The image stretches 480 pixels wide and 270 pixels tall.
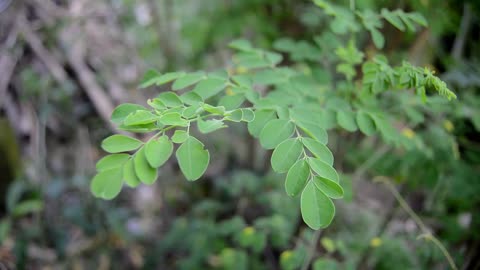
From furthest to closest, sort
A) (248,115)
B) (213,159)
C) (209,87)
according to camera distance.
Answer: (213,159)
(209,87)
(248,115)

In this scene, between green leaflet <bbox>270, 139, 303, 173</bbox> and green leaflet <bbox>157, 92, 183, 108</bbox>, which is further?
green leaflet <bbox>157, 92, 183, 108</bbox>

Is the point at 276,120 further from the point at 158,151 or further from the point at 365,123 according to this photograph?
the point at 365,123

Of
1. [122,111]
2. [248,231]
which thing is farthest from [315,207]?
[248,231]

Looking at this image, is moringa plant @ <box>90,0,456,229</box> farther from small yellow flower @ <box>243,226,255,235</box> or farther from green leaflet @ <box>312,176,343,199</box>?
small yellow flower @ <box>243,226,255,235</box>

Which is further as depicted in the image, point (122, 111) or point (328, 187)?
point (122, 111)

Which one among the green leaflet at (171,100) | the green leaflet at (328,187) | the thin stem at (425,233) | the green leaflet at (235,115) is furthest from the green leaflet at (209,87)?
the thin stem at (425,233)

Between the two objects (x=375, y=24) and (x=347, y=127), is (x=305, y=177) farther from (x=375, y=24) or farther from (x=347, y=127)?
(x=375, y=24)

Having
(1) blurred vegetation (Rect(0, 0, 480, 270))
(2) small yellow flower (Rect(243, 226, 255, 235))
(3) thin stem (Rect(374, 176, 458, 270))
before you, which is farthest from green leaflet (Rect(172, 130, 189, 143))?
(2) small yellow flower (Rect(243, 226, 255, 235))

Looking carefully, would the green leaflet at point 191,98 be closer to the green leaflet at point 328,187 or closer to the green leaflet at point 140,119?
the green leaflet at point 140,119
